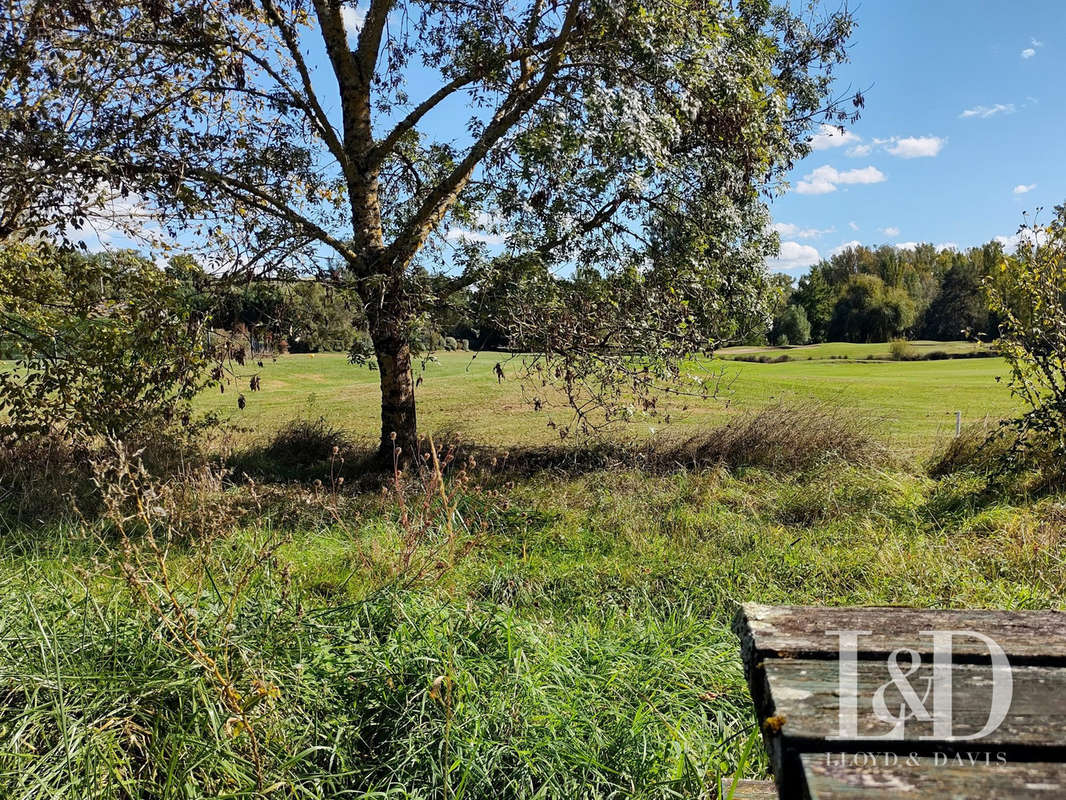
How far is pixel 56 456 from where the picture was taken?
9039 mm

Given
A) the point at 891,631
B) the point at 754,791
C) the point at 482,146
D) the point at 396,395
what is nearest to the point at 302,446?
the point at 396,395

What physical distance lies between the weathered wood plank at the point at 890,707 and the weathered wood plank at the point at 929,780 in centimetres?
3

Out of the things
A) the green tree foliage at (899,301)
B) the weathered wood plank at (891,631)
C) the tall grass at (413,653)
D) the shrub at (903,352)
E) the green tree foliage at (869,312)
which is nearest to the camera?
the weathered wood plank at (891,631)

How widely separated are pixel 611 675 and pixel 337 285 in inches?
278

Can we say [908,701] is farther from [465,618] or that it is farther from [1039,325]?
[1039,325]

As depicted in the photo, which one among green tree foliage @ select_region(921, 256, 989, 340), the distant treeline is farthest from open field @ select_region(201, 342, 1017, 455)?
the distant treeline

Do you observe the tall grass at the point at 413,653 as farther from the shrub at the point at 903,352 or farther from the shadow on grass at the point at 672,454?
the shrub at the point at 903,352

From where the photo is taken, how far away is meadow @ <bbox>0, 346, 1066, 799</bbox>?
247cm

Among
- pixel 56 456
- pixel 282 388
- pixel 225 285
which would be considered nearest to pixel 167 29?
pixel 225 285

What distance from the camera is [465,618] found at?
347cm

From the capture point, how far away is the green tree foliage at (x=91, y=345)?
827 centimetres

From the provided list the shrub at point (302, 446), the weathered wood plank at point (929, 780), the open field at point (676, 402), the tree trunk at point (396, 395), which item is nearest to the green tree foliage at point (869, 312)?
the open field at point (676, 402)

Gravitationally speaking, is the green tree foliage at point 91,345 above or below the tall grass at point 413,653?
above

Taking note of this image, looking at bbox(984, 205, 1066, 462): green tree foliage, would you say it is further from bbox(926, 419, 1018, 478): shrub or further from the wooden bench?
the wooden bench
